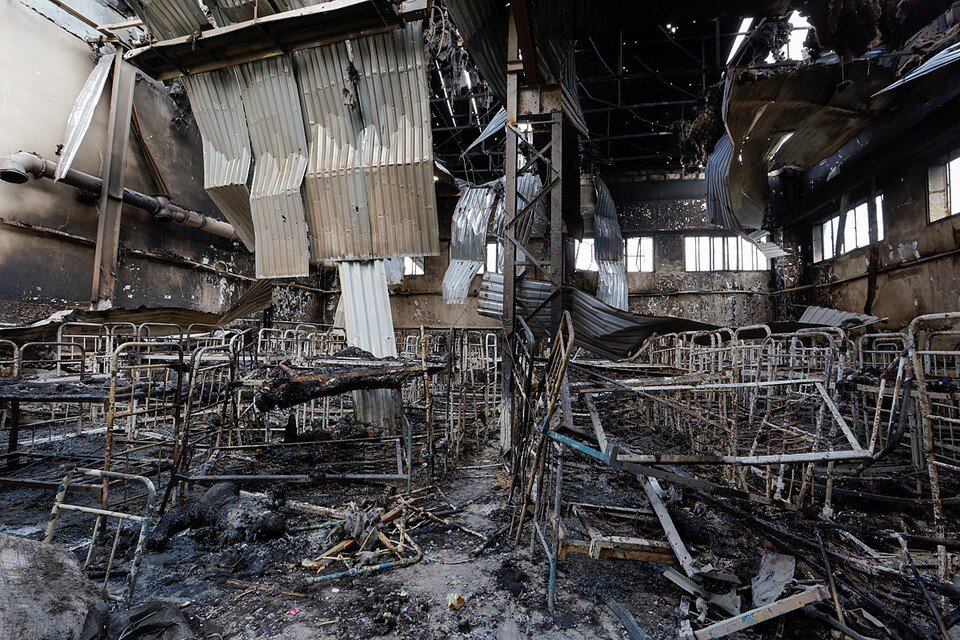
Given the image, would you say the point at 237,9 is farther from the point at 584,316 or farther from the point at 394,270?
the point at 394,270

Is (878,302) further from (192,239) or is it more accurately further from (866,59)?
(192,239)

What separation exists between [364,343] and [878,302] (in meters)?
13.9

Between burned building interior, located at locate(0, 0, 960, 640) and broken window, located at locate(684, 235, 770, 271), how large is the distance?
186 millimetres

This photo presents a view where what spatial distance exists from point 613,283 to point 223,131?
12.0 meters

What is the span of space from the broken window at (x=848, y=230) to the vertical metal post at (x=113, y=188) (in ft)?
65.7

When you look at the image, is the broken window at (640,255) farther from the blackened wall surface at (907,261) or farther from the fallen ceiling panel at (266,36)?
the fallen ceiling panel at (266,36)

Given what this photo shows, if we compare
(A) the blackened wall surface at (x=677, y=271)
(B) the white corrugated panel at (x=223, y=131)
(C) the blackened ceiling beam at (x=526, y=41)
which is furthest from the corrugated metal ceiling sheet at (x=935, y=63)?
(B) the white corrugated panel at (x=223, y=131)

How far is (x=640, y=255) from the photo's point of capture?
54.7 ft

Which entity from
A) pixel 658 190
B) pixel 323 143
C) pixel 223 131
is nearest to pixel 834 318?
pixel 658 190

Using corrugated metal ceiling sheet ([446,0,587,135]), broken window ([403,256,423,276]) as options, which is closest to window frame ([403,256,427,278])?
broken window ([403,256,423,276])

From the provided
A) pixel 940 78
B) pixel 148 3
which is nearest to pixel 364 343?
pixel 148 3

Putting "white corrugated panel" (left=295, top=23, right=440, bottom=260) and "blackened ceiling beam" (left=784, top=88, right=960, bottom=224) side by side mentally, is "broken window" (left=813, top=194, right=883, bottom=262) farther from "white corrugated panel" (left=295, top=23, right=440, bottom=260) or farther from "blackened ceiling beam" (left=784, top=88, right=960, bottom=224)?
"white corrugated panel" (left=295, top=23, right=440, bottom=260)

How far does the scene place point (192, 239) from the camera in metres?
12.5

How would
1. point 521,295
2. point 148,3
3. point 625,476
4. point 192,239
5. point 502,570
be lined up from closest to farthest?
point 502,570 → point 625,476 → point 521,295 → point 148,3 → point 192,239
